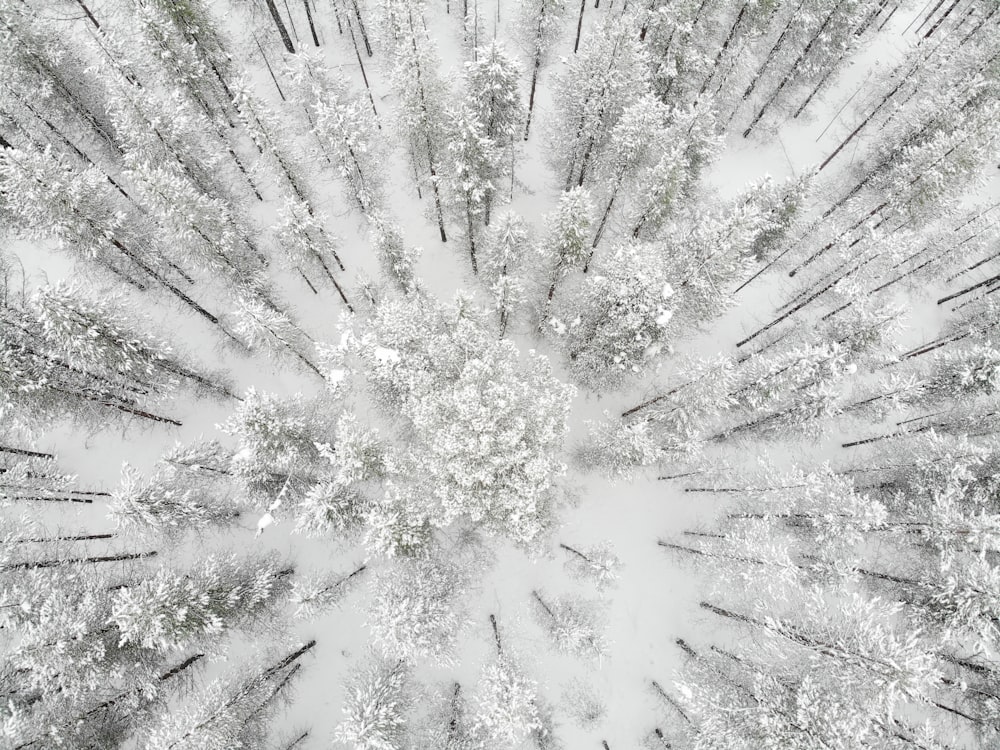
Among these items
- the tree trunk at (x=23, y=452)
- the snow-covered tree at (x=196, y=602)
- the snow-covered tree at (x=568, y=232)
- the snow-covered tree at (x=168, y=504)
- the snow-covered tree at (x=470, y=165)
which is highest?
the snow-covered tree at (x=470, y=165)

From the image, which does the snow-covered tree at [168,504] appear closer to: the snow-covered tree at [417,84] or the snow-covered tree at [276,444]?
the snow-covered tree at [276,444]

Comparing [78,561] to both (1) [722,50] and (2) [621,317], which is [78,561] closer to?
(2) [621,317]

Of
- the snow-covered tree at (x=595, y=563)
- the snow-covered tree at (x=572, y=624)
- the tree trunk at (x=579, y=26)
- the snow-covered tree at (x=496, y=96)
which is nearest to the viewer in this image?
the snow-covered tree at (x=496, y=96)

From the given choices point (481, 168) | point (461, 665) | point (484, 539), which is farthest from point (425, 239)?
point (461, 665)

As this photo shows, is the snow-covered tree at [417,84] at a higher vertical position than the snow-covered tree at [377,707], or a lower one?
higher

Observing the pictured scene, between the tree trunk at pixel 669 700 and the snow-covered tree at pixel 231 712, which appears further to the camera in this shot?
the tree trunk at pixel 669 700

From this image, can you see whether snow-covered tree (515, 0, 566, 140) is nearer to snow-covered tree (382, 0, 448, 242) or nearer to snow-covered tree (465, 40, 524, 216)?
snow-covered tree (465, 40, 524, 216)

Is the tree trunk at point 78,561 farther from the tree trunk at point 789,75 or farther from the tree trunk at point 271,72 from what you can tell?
the tree trunk at point 789,75

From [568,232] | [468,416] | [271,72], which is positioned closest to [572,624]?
[468,416]

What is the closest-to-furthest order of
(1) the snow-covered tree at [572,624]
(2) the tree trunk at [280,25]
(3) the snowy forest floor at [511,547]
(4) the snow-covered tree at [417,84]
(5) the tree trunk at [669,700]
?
(4) the snow-covered tree at [417,84]
(1) the snow-covered tree at [572,624]
(5) the tree trunk at [669,700]
(3) the snowy forest floor at [511,547]
(2) the tree trunk at [280,25]

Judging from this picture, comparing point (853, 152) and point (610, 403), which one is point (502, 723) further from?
point (853, 152)

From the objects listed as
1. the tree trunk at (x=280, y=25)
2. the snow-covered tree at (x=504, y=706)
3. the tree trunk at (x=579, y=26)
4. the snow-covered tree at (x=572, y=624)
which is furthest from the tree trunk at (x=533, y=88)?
the snow-covered tree at (x=504, y=706)
